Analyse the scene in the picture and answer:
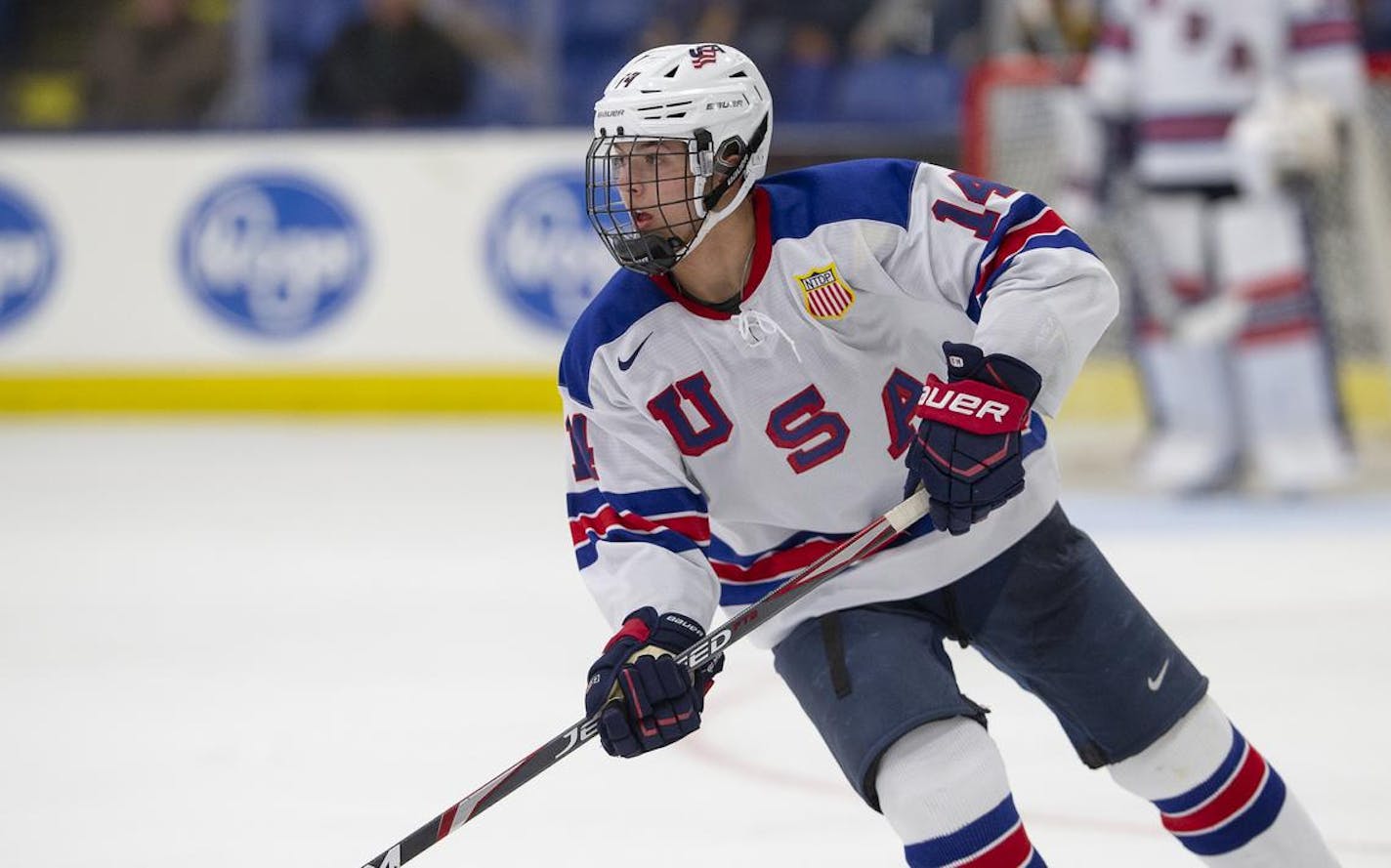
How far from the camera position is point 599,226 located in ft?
6.83

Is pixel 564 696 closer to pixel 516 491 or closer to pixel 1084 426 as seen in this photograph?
pixel 516 491

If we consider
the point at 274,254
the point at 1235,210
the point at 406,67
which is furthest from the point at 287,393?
the point at 1235,210

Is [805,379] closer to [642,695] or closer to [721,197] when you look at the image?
[721,197]

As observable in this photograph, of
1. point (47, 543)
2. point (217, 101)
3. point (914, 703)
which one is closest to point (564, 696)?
point (914, 703)

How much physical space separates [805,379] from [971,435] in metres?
0.24

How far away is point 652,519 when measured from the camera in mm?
2107

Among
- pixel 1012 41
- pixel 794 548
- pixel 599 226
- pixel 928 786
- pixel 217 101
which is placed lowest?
pixel 928 786

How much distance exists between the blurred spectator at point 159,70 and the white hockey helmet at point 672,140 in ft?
19.1

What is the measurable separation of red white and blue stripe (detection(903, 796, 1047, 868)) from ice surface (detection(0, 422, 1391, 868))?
68 cm

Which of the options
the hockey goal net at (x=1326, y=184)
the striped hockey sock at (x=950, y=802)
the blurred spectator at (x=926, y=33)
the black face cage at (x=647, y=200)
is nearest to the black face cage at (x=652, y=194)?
the black face cage at (x=647, y=200)

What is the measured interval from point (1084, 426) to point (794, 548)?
4.58 meters

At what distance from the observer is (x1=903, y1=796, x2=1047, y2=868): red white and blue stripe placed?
1926 mm

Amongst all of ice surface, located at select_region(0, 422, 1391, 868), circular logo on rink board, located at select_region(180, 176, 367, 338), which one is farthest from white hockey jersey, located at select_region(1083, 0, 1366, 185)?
circular logo on rink board, located at select_region(180, 176, 367, 338)

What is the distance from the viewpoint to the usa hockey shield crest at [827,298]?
6.95 ft
